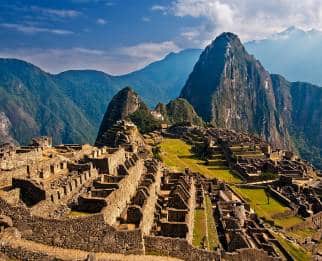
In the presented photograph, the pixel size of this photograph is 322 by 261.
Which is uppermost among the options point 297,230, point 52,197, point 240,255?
point 52,197

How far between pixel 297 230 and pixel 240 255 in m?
25.7

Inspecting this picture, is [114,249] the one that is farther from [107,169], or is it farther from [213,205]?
[213,205]

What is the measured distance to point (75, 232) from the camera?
1978 cm

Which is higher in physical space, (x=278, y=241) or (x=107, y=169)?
(x=107, y=169)

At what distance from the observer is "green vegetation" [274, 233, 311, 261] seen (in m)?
38.1

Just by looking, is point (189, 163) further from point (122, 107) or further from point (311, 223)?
point (122, 107)

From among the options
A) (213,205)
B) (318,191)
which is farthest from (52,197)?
(318,191)

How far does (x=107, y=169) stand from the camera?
110 ft

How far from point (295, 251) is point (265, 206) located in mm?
17216

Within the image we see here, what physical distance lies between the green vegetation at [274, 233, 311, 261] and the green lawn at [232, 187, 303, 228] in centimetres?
Answer: 921

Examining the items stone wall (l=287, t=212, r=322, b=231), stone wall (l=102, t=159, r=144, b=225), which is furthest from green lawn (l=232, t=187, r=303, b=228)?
stone wall (l=102, t=159, r=144, b=225)

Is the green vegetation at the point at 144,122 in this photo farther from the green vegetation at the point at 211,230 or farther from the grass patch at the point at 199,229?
the grass patch at the point at 199,229

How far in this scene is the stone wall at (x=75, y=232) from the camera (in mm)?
19266

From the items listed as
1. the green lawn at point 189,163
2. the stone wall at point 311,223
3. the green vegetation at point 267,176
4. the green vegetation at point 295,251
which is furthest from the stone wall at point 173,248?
the green vegetation at point 267,176
